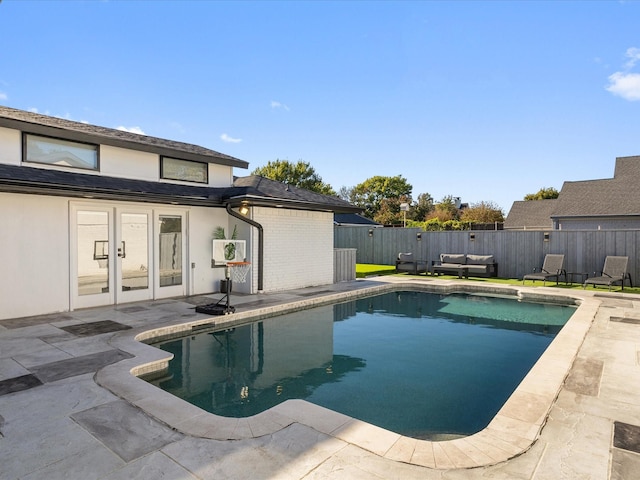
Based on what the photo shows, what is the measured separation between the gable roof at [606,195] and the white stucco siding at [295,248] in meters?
13.8

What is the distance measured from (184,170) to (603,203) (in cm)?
1952

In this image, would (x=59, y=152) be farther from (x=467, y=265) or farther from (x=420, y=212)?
(x=420, y=212)

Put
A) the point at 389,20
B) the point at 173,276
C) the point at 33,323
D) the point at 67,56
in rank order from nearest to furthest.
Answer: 1. the point at 33,323
2. the point at 173,276
3. the point at 67,56
4. the point at 389,20

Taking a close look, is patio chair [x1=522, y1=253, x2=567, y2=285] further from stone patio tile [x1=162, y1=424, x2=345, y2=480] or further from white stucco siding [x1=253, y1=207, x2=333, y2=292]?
stone patio tile [x1=162, y1=424, x2=345, y2=480]

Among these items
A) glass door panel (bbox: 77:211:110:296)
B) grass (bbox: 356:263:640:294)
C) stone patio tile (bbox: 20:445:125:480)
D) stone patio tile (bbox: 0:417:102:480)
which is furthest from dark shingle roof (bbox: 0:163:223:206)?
grass (bbox: 356:263:640:294)

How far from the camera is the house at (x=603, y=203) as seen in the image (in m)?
17.5

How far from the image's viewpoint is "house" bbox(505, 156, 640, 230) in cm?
1745

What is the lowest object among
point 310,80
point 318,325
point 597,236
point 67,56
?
point 318,325

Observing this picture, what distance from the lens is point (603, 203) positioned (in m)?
18.3

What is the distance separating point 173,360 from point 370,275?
10.8 meters

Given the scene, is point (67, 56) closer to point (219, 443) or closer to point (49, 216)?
point (49, 216)

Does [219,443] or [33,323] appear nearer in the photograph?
[219,443]

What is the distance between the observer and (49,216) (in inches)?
291

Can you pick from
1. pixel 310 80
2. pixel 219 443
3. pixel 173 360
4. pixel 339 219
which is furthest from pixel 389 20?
pixel 339 219
